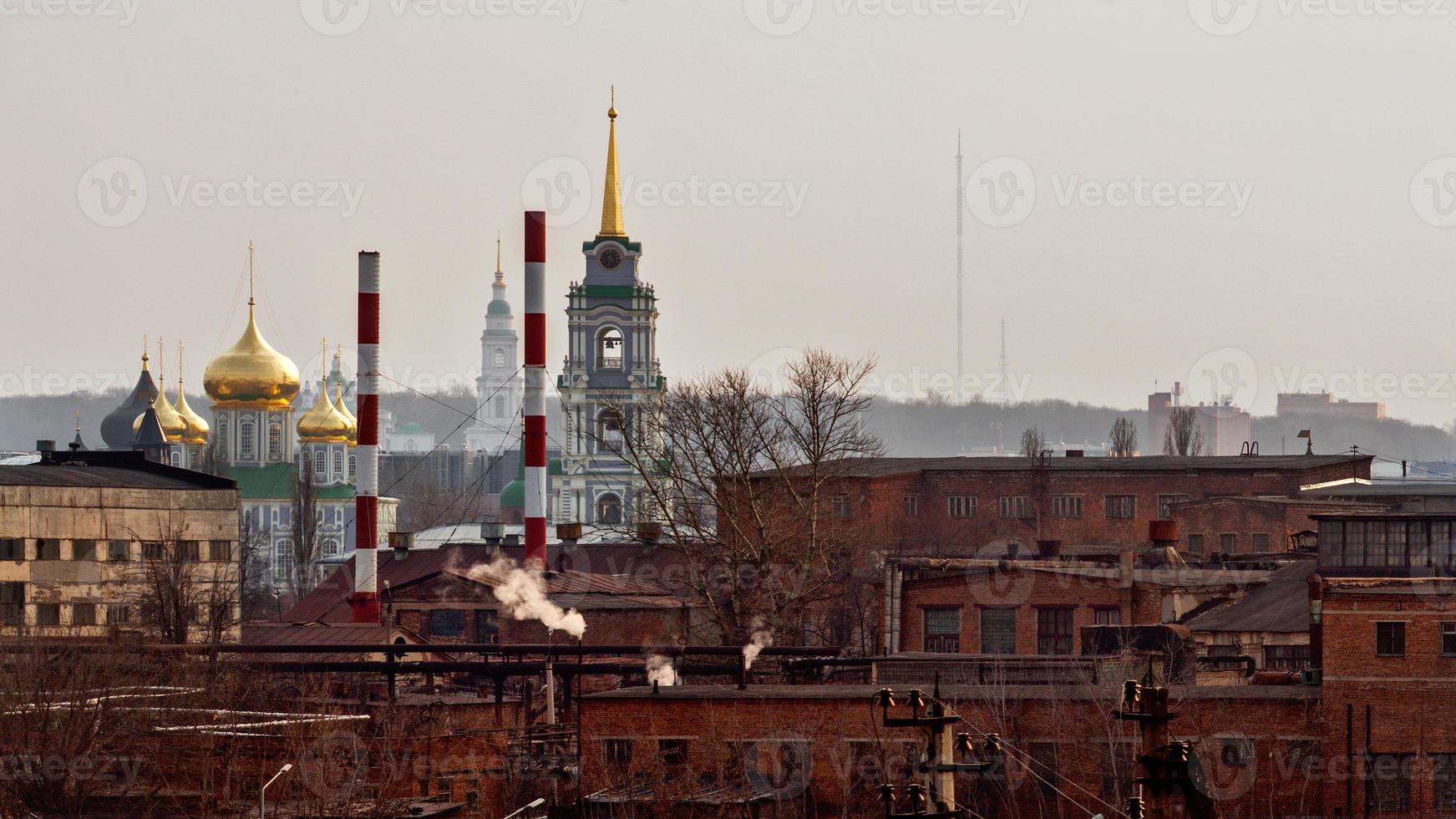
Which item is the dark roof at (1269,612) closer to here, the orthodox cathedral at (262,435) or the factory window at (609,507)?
the factory window at (609,507)

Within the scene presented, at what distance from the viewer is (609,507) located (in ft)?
304

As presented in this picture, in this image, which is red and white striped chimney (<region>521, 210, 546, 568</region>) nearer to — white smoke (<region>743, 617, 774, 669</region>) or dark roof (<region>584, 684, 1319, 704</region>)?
white smoke (<region>743, 617, 774, 669</region>)

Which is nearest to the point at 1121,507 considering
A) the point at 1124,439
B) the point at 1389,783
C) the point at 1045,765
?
the point at 1124,439

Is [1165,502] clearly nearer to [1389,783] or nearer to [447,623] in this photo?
[447,623]

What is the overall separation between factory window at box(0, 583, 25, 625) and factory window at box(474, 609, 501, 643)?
1033 cm

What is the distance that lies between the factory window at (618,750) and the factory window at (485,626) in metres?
15.3

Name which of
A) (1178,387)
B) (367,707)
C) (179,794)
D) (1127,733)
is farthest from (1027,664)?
(1178,387)

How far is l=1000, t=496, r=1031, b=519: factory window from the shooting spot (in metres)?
66.8

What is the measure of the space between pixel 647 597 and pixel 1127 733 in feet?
63.9

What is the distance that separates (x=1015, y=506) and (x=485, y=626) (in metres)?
24.7

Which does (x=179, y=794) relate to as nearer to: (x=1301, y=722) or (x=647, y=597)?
(x=1301, y=722)

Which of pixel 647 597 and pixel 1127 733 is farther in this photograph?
pixel 647 597

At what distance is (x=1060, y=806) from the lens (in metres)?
28.8

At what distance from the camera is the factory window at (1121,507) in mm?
65438
